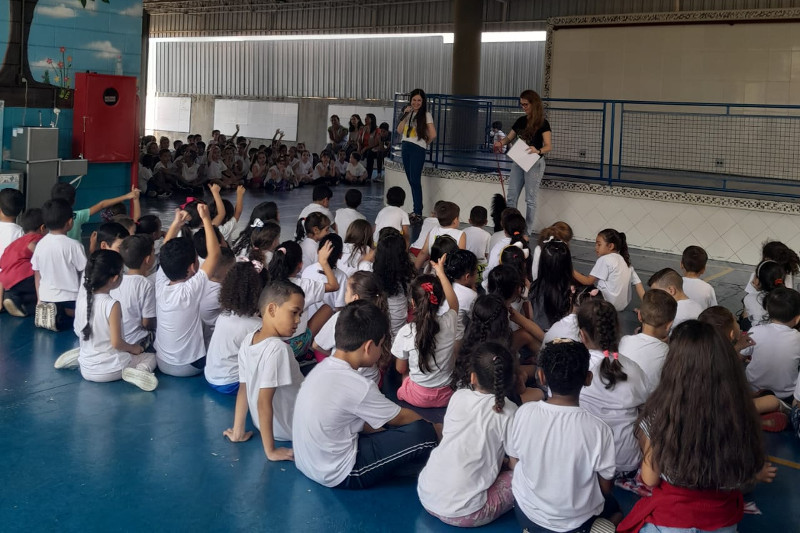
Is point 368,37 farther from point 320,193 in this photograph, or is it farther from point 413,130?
point 320,193

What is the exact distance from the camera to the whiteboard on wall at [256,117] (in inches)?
824

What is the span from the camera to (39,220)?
571cm

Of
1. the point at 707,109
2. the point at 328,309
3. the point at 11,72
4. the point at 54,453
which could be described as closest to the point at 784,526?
the point at 328,309

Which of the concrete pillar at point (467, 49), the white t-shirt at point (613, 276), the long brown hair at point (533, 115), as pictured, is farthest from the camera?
the concrete pillar at point (467, 49)

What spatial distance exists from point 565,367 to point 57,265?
379cm

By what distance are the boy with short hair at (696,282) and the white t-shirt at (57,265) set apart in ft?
12.7

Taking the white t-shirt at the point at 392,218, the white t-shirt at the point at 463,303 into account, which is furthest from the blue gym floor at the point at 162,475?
the white t-shirt at the point at 392,218

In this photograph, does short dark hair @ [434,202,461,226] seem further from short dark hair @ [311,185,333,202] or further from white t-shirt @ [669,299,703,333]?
white t-shirt @ [669,299,703,333]

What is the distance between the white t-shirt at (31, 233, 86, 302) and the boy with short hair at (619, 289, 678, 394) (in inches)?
140

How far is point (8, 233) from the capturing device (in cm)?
581

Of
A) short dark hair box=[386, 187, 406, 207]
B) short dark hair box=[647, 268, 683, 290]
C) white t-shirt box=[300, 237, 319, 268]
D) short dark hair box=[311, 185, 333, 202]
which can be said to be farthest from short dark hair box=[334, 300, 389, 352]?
short dark hair box=[386, 187, 406, 207]

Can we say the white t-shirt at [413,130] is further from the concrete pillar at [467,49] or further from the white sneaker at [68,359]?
the white sneaker at [68,359]

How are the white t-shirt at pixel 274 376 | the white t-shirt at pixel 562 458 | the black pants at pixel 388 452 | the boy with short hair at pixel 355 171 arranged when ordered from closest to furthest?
1. the white t-shirt at pixel 562 458
2. the black pants at pixel 388 452
3. the white t-shirt at pixel 274 376
4. the boy with short hair at pixel 355 171

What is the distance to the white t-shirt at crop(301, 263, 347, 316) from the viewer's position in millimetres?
4793
